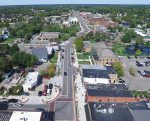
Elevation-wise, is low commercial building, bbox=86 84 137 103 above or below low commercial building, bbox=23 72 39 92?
above

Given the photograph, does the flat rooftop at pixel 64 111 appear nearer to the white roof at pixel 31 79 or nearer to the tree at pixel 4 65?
the white roof at pixel 31 79

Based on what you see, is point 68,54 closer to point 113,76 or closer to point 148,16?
point 113,76

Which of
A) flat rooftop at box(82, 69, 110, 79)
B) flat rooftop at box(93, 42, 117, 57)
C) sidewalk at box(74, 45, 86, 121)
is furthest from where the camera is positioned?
flat rooftop at box(93, 42, 117, 57)

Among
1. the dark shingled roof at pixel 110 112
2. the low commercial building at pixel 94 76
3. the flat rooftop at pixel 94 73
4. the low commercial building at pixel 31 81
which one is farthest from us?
the flat rooftop at pixel 94 73

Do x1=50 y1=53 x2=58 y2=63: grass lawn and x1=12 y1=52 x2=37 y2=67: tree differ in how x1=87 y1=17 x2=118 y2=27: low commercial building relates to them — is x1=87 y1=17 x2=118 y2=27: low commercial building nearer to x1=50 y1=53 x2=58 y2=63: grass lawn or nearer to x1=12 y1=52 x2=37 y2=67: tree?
x1=50 y1=53 x2=58 y2=63: grass lawn

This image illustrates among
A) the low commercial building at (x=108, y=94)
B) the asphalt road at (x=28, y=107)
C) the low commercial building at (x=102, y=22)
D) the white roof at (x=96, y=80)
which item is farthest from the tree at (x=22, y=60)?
the low commercial building at (x=102, y=22)

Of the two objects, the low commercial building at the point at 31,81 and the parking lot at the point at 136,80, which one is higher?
the low commercial building at the point at 31,81

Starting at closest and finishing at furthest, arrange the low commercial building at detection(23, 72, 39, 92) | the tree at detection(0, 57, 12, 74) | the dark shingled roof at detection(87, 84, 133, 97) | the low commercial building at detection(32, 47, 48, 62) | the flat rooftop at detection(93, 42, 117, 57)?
the dark shingled roof at detection(87, 84, 133, 97)
the low commercial building at detection(23, 72, 39, 92)
the tree at detection(0, 57, 12, 74)
the flat rooftop at detection(93, 42, 117, 57)
the low commercial building at detection(32, 47, 48, 62)

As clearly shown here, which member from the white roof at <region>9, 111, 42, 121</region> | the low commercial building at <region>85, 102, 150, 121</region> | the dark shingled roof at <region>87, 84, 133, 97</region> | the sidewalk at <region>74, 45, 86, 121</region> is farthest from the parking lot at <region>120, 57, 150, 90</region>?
the white roof at <region>9, 111, 42, 121</region>
